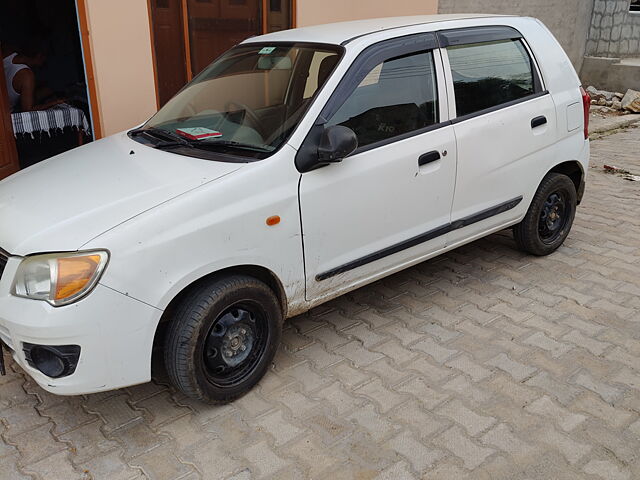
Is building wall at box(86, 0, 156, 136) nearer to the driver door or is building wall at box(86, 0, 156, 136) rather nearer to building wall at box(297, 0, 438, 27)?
building wall at box(297, 0, 438, 27)

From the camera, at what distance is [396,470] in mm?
2660

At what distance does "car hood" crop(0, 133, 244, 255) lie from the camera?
2.66 metres

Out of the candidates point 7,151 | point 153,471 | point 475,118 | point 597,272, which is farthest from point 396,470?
point 7,151

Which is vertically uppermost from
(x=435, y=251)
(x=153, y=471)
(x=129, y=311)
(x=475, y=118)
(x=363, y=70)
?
(x=363, y=70)

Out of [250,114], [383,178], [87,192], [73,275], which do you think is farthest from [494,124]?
[73,275]

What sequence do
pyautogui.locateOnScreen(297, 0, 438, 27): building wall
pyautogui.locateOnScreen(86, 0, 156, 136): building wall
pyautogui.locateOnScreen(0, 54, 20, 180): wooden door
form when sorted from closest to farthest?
pyautogui.locateOnScreen(86, 0, 156, 136): building wall
pyautogui.locateOnScreen(0, 54, 20, 180): wooden door
pyautogui.locateOnScreen(297, 0, 438, 27): building wall

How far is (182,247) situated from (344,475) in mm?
1233

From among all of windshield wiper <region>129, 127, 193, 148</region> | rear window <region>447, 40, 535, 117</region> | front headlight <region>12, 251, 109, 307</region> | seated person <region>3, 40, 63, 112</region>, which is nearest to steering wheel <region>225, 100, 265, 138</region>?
windshield wiper <region>129, 127, 193, 148</region>

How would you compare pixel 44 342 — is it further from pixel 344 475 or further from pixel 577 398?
pixel 577 398

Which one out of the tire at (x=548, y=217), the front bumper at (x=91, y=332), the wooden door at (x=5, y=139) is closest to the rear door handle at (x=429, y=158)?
the tire at (x=548, y=217)

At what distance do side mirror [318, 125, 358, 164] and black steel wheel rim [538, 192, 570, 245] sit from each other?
2.19 metres

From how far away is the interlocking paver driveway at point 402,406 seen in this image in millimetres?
2715

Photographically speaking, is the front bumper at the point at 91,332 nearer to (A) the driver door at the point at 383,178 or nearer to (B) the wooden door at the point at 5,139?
(A) the driver door at the point at 383,178

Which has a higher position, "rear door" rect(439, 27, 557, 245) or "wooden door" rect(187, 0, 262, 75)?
"wooden door" rect(187, 0, 262, 75)
